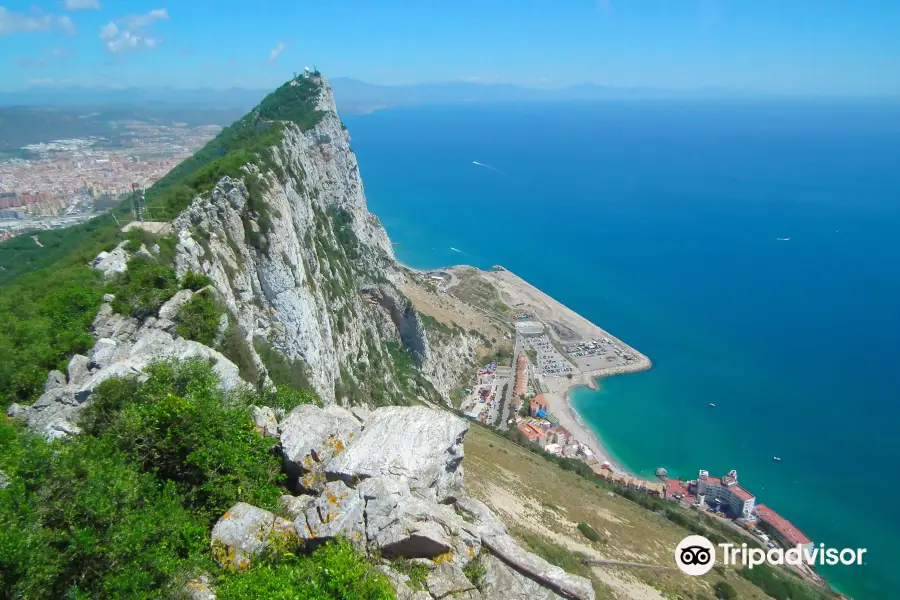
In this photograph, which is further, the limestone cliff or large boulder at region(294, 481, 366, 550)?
the limestone cliff

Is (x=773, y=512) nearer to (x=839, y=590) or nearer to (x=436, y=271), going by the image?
(x=839, y=590)

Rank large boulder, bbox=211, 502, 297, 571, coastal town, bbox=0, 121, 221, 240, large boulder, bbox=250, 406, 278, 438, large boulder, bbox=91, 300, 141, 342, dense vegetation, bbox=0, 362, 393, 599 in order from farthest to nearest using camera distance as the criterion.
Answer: coastal town, bbox=0, 121, 221, 240
large boulder, bbox=91, 300, 141, 342
large boulder, bbox=250, 406, 278, 438
large boulder, bbox=211, 502, 297, 571
dense vegetation, bbox=0, 362, 393, 599

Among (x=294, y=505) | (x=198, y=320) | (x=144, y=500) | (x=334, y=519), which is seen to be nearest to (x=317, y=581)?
(x=334, y=519)

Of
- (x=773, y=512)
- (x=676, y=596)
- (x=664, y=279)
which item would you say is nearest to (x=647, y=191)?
(x=664, y=279)

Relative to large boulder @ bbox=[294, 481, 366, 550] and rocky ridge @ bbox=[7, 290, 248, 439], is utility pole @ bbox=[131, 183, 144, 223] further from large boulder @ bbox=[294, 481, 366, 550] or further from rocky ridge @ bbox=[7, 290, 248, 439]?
large boulder @ bbox=[294, 481, 366, 550]

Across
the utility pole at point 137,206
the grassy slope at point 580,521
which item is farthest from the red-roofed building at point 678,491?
the utility pole at point 137,206

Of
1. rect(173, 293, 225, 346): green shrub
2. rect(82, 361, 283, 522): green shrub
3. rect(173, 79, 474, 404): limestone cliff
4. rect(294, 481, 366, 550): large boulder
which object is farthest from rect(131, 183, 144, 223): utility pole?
rect(294, 481, 366, 550): large boulder
